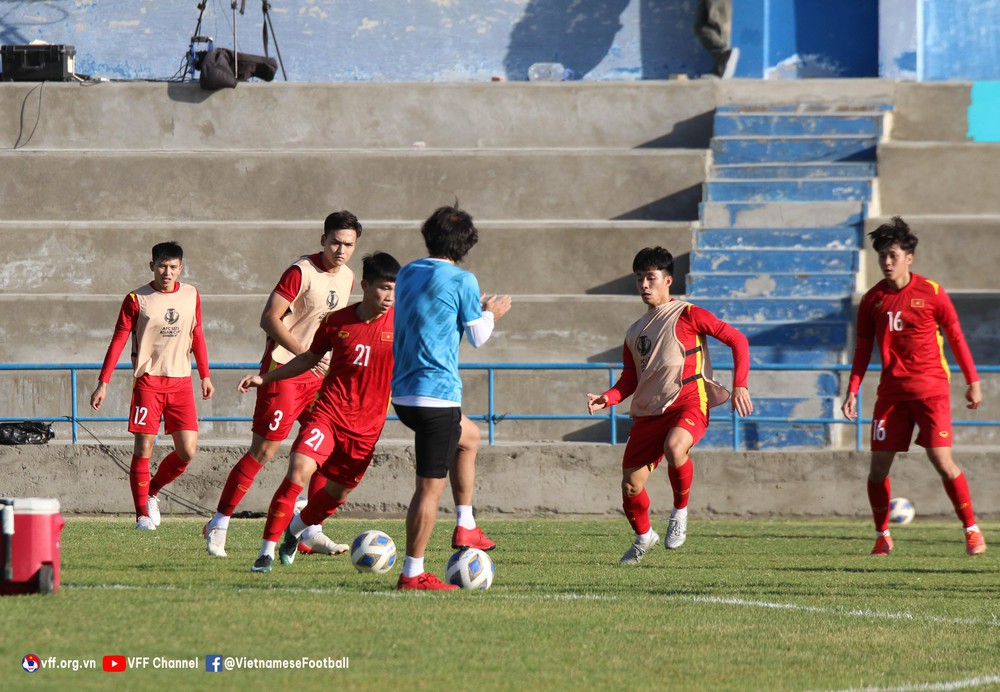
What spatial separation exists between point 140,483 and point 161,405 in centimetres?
69

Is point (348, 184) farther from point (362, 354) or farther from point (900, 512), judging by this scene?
point (362, 354)

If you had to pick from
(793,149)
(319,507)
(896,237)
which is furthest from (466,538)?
(793,149)

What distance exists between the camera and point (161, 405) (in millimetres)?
13219

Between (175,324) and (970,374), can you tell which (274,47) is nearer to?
(175,324)

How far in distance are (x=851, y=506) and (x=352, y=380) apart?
7.33 meters

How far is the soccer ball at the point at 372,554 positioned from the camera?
9.33 m

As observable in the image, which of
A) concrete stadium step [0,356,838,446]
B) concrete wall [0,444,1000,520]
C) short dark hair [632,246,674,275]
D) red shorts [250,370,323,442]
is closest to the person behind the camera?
short dark hair [632,246,674,275]

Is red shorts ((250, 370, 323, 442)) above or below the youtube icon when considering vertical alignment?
above

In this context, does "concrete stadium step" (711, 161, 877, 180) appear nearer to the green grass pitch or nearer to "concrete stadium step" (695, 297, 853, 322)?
"concrete stadium step" (695, 297, 853, 322)

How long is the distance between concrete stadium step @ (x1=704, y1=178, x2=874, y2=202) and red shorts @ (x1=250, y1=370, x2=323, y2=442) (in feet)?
35.4

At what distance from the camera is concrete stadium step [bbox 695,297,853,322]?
18641 mm

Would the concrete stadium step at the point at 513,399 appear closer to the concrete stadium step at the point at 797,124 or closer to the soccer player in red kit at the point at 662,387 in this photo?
the concrete stadium step at the point at 797,124

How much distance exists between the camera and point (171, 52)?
2559 centimetres

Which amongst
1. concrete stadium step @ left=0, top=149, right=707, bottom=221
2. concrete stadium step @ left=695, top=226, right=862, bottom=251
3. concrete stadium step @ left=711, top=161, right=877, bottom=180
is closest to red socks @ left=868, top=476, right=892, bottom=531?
concrete stadium step @ left=695, top=226, right=862, bottom=251
